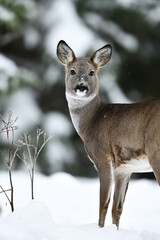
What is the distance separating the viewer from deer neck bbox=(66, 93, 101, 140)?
504 cm

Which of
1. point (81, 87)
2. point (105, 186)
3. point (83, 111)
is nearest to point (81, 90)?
point (81, 87)

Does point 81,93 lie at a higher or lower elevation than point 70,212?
higher

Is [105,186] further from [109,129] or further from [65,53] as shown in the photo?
[65,53]

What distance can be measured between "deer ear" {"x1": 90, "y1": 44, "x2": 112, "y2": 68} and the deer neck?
15.1 inches

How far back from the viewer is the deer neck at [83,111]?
5035 millimetres

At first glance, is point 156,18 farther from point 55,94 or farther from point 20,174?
point 20,174

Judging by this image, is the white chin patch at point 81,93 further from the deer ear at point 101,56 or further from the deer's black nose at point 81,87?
the deer ear at point 101,56

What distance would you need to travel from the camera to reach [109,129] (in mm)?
4617

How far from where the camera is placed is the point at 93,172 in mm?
9867

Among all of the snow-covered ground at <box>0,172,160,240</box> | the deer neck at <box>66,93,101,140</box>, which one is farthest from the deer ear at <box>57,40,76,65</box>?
the snow-covered ground at <box>0,172,160,240</box>

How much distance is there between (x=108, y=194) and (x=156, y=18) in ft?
19.8

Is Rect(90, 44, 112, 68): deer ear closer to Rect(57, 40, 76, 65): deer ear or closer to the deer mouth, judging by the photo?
Rect(57, 40, 76, 65): deer ear

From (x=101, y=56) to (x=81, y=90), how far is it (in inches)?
26.2

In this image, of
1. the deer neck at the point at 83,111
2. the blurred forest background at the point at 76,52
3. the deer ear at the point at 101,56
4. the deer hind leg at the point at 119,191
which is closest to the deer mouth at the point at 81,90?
the deer neck at the point at 83,111
